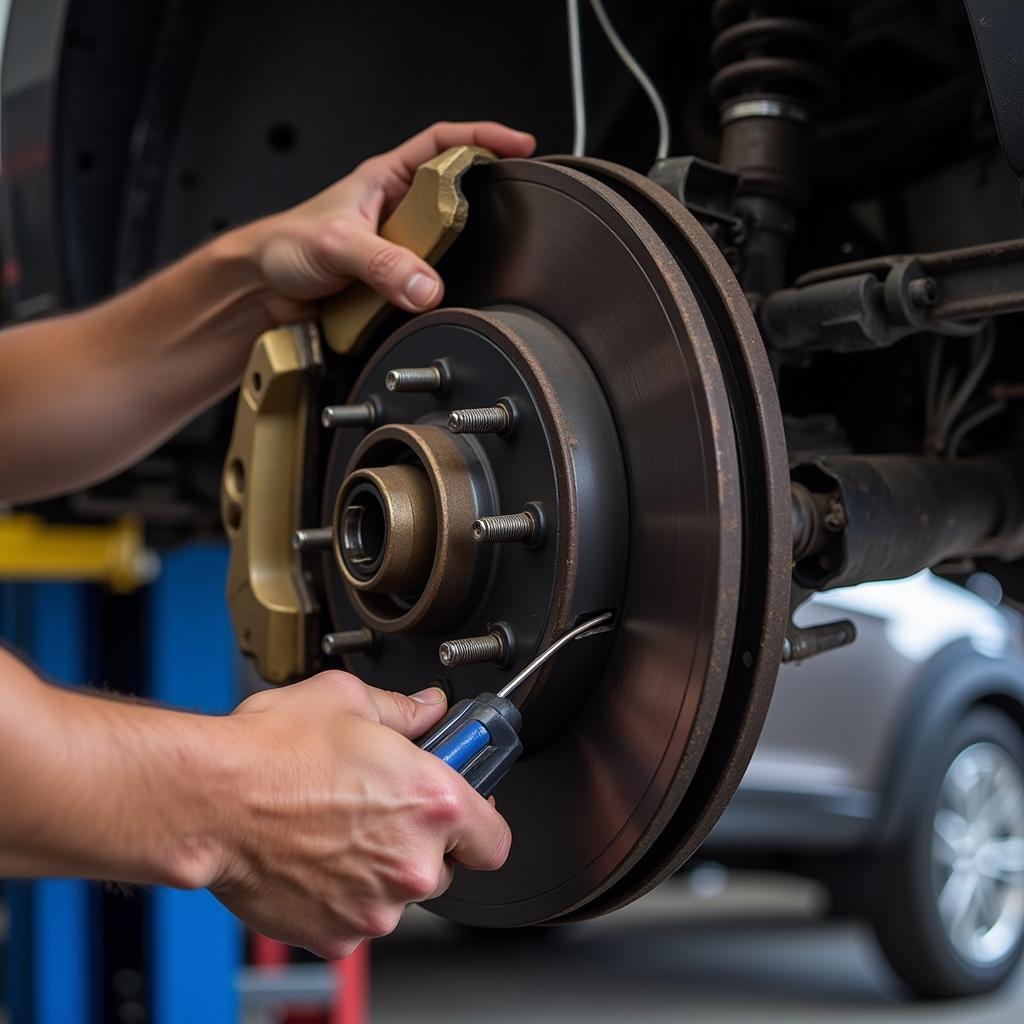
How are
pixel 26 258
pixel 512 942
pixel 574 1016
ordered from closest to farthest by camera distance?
pixel 26 258
pixel 574 1016
pixel 512 942

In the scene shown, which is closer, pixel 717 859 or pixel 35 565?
pixel 35 565

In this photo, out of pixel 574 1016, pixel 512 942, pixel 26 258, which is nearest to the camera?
pixel 26 258

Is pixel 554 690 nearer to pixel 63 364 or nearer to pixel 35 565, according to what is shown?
pixel 63 364

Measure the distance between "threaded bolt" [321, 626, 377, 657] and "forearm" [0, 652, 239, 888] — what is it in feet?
0.59

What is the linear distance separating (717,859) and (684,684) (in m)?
1.84

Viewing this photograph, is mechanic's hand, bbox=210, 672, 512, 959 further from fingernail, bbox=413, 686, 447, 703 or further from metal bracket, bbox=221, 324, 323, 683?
metal bracket, bbox=221, 324, 323, 683

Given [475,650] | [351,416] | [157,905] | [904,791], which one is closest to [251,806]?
[475,650]

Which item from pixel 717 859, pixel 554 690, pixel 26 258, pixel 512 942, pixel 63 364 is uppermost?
pixel 26 258

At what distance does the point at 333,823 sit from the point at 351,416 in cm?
23

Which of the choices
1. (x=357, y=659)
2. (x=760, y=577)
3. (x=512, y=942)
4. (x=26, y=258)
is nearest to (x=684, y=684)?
(x=760, y=577)

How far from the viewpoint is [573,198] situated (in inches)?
21.9

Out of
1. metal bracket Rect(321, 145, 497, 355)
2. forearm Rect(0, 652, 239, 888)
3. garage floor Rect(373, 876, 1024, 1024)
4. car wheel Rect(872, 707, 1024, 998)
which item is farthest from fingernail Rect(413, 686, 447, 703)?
car wheel Rect(872, 707, 1024, 998)

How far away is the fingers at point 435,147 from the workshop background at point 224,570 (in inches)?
8.4

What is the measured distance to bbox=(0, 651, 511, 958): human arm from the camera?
0.40 metres
